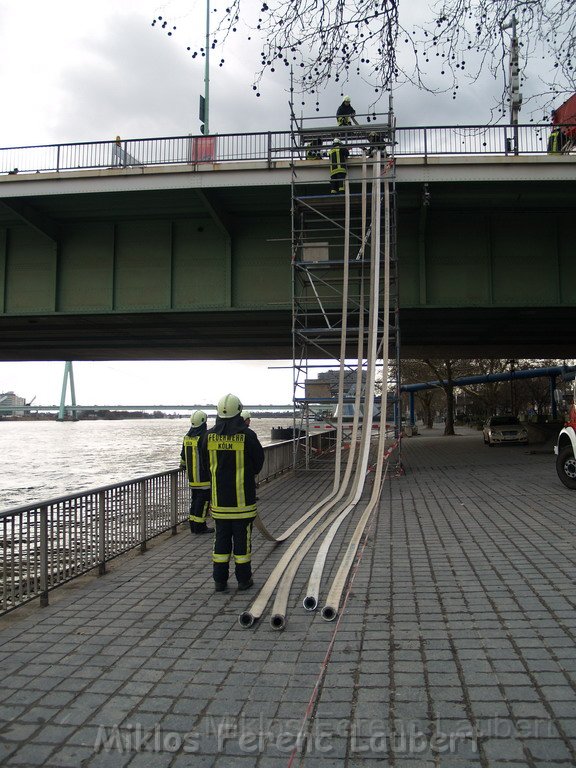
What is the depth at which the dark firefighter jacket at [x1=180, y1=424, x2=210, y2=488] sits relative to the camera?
8688 mm

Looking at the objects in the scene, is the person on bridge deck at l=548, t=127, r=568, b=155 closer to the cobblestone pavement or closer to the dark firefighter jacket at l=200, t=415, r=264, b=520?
the cobblestone pavement

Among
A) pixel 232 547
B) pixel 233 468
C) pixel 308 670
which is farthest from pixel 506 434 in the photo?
pixel 308 670

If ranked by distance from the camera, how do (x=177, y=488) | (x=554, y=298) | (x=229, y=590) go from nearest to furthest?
1. (x=229, y=590)
2. (x=177, y=488)
3. (x=554, y=298)

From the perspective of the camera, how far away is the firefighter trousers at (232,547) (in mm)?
5621

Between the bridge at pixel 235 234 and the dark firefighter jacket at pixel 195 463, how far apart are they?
22.4 feet

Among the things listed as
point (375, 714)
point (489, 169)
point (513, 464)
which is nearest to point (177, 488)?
point (375, 714)

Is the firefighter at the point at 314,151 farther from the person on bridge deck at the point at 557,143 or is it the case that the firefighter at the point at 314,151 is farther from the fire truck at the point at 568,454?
the fire truck at the point at 568,454

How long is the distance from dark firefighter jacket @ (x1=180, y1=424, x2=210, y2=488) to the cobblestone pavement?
1.61 meters

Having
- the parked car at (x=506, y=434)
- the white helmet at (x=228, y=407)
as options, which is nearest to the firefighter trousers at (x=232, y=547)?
the white helmet at (x=228, y=407)

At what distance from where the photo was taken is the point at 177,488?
9.37 meters

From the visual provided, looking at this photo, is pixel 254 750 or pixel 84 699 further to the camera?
pixel 84 699

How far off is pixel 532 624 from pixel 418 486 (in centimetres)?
935

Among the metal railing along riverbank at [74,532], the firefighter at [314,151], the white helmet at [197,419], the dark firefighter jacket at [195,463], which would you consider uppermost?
the firefighter at [314,151]

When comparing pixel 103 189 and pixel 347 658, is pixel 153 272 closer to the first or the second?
pixel 103 189
